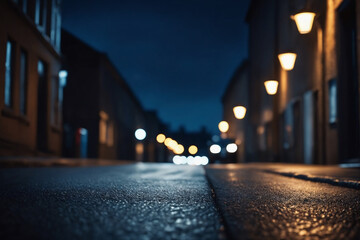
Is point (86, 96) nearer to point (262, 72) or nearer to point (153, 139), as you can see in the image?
point (262, 72)

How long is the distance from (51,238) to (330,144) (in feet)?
35.8

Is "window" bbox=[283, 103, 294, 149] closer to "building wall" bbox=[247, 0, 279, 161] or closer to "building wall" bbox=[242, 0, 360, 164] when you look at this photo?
"building wall" bbox=[242, 0, 360, 164]

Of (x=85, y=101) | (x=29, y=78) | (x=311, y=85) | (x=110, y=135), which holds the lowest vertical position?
(x=110, y=135)

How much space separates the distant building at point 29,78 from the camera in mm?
12961

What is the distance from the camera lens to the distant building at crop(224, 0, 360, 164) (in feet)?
34.3

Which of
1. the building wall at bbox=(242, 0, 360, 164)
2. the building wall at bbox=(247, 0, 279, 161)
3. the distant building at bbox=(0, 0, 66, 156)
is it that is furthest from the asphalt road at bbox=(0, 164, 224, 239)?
the building wall at bbox=(247, 0, 279, 161)

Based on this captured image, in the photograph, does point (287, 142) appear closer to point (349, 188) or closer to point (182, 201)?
point (349, 188)

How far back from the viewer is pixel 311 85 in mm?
14039

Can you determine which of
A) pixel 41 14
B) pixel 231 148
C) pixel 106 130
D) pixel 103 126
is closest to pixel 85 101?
pixel 103 126

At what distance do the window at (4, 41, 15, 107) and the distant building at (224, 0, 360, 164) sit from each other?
7221mm

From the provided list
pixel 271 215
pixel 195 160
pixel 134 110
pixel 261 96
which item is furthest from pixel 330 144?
pixel 195 160

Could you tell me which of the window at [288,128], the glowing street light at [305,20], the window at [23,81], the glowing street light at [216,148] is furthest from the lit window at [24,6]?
the glowing street light at [216,148]

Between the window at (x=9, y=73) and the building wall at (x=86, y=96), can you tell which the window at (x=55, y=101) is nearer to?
the window at (x=9, y=73)

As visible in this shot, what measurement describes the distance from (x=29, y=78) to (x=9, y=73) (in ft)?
5.56
